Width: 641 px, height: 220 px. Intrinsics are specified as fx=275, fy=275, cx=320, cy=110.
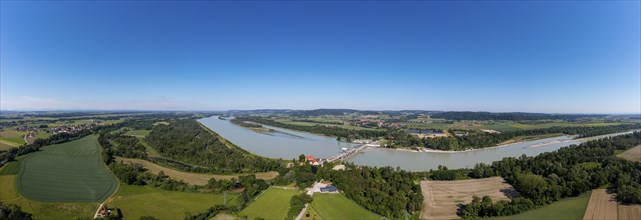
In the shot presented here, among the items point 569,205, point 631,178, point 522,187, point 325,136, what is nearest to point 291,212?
point 522,187

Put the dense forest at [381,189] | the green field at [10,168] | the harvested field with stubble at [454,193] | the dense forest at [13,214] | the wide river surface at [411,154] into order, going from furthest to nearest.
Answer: the wide river surface at [411,154]
the green field at [10,168]
the harvested field with stubble at [454,193]
the dense forest at [381,189]
the dense forest at [13,214]

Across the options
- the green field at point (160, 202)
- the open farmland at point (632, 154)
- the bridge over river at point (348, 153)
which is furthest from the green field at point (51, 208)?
the open farmland at point (632, 154)

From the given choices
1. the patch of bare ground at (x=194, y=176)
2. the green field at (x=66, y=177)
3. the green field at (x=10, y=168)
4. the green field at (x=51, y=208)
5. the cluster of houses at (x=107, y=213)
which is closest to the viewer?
the cluster of houses at (x=107, y=213)

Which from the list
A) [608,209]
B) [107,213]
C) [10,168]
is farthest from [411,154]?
[10,168]

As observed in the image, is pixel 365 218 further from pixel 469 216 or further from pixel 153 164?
pixel 153 164

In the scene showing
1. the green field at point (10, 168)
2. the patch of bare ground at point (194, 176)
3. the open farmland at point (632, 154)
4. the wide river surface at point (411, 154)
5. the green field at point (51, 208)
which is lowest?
the green field at point (51, 208)

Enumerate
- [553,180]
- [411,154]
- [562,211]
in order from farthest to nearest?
[411,154], [553,180], [562,211]

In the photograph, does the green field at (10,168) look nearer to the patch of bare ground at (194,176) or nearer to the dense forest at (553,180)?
the patch of bare ground at (194,176)

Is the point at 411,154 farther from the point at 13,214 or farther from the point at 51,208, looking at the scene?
the point at 13,214
